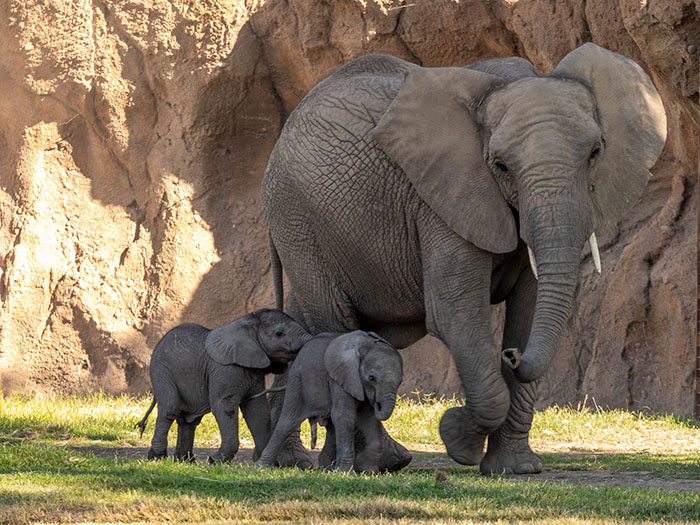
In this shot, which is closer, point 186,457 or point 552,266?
point 552,266

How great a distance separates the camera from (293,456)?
832 cm

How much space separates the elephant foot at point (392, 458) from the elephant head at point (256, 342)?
0.86 m

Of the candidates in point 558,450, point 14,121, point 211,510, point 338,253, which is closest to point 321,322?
point 338,253

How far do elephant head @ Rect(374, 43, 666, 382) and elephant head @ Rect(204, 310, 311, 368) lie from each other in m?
1.29

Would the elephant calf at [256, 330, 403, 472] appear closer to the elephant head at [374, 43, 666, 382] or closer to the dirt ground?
the dirt ground

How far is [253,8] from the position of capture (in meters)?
14.5

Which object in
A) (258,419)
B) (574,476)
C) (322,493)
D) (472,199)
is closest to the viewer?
(322,493)

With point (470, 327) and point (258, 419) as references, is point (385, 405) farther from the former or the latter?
point (258, 419)

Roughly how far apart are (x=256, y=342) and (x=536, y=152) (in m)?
2.28

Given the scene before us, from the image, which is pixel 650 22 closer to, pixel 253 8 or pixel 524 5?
pixel 524 5

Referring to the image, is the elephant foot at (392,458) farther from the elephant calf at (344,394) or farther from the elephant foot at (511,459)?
the elephant foot at (511,459)

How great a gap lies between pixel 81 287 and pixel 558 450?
719cm

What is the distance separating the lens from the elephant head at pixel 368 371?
7.23 meters

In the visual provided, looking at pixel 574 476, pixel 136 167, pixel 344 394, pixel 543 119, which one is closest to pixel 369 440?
pixel 344 394
